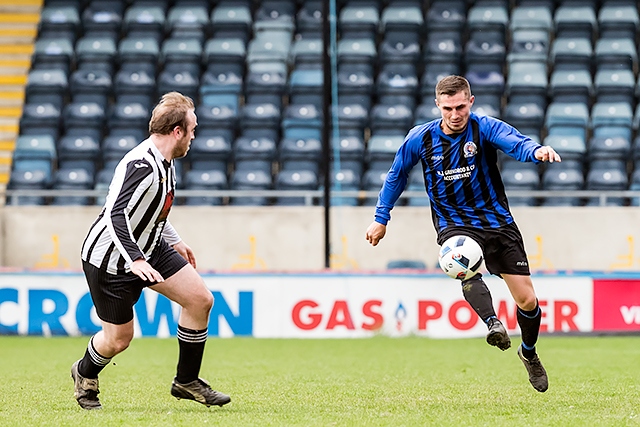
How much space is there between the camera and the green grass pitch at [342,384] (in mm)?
6254

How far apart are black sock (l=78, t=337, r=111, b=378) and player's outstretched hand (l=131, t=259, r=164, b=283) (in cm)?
80

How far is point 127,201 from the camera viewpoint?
6254 mm

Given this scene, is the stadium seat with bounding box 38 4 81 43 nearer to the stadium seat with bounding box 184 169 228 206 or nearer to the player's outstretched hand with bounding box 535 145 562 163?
the stadium seat with bounding box 184 169 228 206

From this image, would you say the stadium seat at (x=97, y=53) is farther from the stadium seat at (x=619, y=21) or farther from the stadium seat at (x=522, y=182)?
the stadium seat at (x=619, y=21)

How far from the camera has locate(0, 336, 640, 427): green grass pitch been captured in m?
6.25

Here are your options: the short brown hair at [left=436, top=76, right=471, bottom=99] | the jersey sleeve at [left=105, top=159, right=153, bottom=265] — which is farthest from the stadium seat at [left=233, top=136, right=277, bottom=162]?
the jersey sleeve at [left=105, top=159, right=153, bottom=265]

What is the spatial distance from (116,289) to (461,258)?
82.5 inches

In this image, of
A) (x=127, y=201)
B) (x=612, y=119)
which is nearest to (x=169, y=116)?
(x=127, y=201)

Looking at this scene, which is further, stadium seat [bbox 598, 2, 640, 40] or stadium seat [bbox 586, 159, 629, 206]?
stadium seat [bbox 598, 2, 640, 40]

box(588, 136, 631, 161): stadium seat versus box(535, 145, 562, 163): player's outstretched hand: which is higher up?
box(588, 136, 631, 161): stadium seat

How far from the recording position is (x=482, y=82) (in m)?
18.6

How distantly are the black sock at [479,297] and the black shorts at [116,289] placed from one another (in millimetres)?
1813

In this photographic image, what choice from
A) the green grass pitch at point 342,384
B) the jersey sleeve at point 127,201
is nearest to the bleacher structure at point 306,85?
the green grass pitch at point 342,384

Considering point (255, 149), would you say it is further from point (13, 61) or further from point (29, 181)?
point (13, 61)
